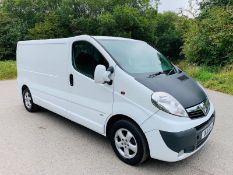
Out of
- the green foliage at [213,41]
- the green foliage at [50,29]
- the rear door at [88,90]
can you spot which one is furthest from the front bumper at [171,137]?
the green foliage at [50,29]

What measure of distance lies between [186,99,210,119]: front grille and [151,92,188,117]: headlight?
0.37 feet

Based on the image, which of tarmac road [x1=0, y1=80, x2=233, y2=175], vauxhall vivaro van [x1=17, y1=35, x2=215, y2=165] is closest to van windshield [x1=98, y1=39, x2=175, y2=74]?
vauxhall vivaro van [x1=17, y1=35, x2=215, y2=165]

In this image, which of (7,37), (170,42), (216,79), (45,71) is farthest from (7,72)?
(170,42)

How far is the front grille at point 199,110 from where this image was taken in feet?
12.2

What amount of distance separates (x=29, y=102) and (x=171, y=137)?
4.22 meters

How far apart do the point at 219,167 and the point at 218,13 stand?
432 inches

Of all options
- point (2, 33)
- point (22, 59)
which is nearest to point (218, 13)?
point (22, 59)

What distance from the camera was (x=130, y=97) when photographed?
3828mm

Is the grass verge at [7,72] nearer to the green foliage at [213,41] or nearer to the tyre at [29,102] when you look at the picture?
the tyre at [29,102]

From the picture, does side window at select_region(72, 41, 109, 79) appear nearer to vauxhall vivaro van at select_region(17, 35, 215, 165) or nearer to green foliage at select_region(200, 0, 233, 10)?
vauxhall vivaro van at select_region(17, 35, 215, 165)

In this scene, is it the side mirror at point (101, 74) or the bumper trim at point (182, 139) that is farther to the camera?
the side mirror at point (101, 74)

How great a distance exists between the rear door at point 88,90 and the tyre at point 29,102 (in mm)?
1947

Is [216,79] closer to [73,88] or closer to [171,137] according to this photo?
[73,88]

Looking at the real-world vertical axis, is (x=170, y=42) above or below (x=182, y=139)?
below
